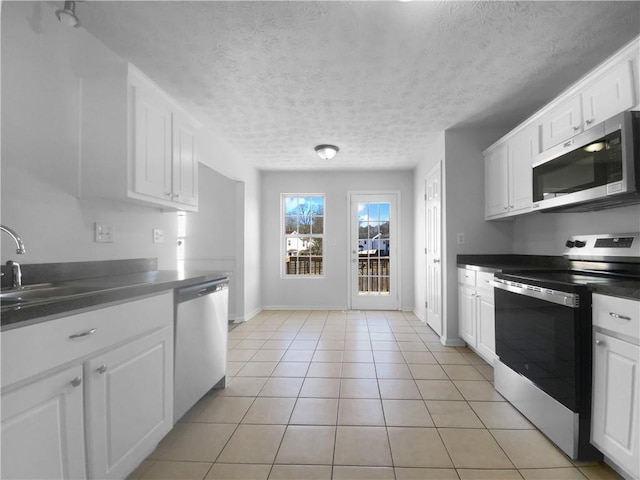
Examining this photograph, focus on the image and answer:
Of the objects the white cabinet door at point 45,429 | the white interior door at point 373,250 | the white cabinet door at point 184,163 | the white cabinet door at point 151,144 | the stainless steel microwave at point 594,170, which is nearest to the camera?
the white cabinet door at point 45,429

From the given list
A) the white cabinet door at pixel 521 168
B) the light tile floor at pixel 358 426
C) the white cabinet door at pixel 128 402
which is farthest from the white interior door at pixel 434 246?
the white cabinet door at pixel 128 402

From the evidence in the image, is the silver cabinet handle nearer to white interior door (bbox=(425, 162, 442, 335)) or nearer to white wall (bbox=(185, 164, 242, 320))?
white interior door (bbox=(425, 162, 442, 335))

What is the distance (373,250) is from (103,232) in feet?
13.3

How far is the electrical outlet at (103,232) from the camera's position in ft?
6.46

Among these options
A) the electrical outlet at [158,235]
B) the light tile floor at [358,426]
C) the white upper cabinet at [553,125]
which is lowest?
the light tile floor at [358,426]

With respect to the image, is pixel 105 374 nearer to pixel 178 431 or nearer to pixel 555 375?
pixel 178 431

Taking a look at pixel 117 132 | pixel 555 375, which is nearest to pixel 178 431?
pixel 117 132

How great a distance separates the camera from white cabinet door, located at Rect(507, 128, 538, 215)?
8.59 feet

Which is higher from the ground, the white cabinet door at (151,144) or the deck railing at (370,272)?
the white cabinet door at (151,144)

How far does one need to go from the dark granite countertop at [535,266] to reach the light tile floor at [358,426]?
89 centimetres

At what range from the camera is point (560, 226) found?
2719 mm

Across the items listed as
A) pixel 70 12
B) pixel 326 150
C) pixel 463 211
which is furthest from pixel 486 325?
pixel 70 12

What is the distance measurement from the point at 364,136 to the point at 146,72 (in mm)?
2243

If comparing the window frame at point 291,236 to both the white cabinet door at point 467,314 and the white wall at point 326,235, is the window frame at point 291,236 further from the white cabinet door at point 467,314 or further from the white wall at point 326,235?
the white cabinet door at point 467,314
